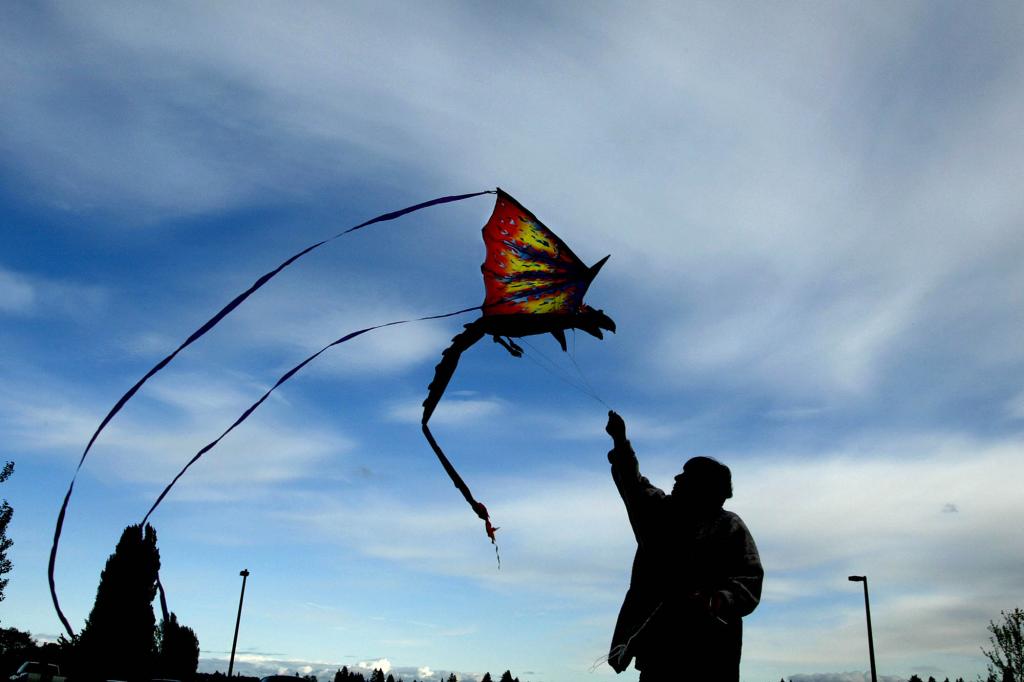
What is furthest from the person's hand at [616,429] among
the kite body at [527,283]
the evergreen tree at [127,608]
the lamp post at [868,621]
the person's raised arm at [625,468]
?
the evergreen tree at [127,608]

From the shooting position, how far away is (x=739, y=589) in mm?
3600

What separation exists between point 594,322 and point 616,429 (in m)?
1.15

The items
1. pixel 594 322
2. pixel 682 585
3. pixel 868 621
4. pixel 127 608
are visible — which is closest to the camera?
pixel 682 585

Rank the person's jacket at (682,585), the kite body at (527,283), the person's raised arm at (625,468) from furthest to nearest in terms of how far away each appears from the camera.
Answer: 1. the kite body at (527,283)
2. the person's raised arm at (625,468)
3. the person's jacket at (682,585)

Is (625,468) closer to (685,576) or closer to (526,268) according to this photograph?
(685,576)

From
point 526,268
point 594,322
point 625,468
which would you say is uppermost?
point 526,268

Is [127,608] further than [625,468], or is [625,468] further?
[127,608]

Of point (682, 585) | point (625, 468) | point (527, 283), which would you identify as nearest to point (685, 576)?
point (682, 585)

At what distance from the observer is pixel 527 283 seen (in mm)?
5004

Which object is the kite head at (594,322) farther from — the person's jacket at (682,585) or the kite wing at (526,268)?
the person's jacket at (682,585)

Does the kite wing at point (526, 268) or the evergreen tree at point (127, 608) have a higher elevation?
the kite wing at point (526, 268)

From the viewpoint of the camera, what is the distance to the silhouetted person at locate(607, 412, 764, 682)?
3.54 m

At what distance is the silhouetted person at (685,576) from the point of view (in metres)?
3.54

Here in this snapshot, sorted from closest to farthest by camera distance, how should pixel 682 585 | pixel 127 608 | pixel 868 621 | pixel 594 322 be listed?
pixel 682 585, pixel 594 322, pixel 868 621, pixel 127 608
